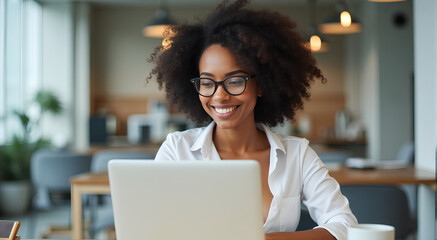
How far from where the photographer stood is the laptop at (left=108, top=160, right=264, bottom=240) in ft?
3.40

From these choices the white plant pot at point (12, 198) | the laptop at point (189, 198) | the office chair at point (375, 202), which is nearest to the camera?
the laptop at point (189, 198)

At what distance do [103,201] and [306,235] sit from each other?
3405 millimetres

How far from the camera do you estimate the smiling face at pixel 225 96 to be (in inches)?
61.8

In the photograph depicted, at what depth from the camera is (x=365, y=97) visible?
28.8 ft

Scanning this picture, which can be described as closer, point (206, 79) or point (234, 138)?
point (206, 79)

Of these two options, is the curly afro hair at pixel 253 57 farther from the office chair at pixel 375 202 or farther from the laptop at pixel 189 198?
the office chair at pixel 375 202

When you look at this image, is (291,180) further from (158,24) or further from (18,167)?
(18,167)

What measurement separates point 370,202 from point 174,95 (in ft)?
4.07

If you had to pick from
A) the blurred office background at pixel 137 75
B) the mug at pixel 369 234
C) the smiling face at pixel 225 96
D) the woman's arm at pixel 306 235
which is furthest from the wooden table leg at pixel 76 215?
the blurred office background at pixel 137 75

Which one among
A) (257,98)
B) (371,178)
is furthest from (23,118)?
(257,98)

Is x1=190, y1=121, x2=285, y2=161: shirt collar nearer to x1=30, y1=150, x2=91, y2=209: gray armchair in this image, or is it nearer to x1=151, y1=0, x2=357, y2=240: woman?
x1=151, y1=0, x2=357, y2=240: woman

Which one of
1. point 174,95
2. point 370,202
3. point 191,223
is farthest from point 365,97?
point 191,223

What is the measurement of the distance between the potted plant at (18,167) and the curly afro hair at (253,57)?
218 inches

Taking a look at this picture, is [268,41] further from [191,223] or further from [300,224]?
[191,223]
